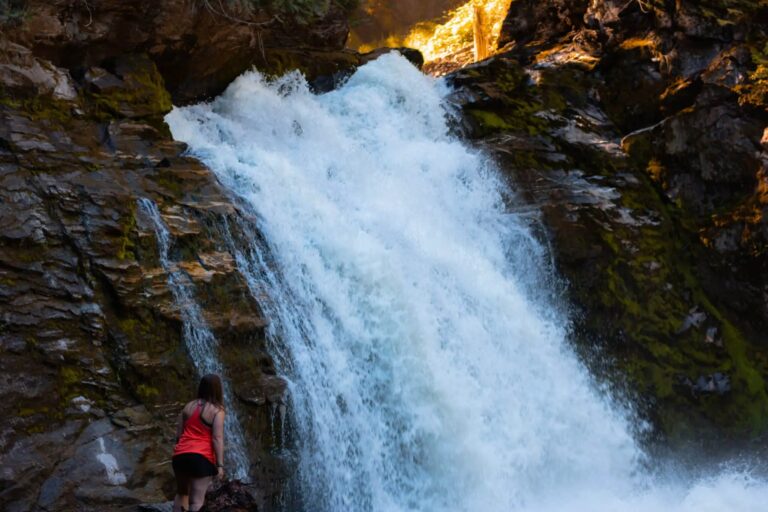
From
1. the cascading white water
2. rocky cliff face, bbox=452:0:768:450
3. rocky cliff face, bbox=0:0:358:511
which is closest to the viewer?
rocky cliff face, bbox=0:0:358:511

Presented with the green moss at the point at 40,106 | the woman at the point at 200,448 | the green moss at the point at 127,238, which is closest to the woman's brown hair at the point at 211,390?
the woman at the point at 200,448

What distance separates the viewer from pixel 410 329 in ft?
30.3

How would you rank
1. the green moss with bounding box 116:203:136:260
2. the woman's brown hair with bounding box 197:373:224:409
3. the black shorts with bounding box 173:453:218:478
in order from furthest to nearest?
the green moss with bounding box 116:203:136:260 < the woman's brown hair with bounding box 197:373:224:409 < the black shorts with bounding box 173:453:218:478

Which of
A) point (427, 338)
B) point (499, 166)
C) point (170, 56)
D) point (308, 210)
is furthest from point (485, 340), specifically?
point (170, 56)

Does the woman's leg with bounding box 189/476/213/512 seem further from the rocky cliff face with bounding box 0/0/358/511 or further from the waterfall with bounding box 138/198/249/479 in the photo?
the waterfall with bounding box 138/198/249/479

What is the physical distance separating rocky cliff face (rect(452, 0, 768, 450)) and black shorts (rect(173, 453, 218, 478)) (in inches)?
300

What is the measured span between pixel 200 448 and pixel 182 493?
441 mm

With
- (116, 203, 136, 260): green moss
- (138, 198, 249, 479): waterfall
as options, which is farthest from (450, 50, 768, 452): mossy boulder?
(116, 203, 136, 260): green moss

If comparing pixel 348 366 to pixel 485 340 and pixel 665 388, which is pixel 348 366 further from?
pixel 665 388

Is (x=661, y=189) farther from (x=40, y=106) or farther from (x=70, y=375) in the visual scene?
(x=70, y=375)

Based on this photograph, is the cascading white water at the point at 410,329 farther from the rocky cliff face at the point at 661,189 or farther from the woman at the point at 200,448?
the woman at the point at 200,448

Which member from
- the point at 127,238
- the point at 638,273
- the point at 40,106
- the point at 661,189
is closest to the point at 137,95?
the point at 40,106

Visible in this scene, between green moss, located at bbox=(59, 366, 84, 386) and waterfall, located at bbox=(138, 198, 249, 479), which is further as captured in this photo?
waterfall, located at bbox=(138, 198, 249, 479)

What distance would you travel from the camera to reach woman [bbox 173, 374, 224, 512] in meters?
5.48
